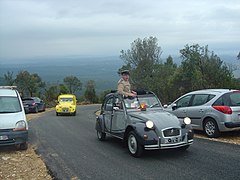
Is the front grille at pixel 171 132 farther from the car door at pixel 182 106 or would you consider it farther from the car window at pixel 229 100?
the car door at pixel 182 106

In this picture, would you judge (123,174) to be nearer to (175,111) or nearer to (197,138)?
(197,138)

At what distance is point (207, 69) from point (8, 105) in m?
15.2

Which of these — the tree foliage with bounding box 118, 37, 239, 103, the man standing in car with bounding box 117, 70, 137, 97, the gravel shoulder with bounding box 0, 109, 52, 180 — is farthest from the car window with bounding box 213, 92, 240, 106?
the tree foliage with bounding box 118, 37, 239, 103

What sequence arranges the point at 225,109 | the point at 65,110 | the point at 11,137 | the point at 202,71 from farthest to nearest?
the point at 65,110 < the point at 202,71 < the point at 225,109 < the point at 11,137

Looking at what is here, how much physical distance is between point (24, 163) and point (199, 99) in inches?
250

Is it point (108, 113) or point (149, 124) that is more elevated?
point (108, 113)

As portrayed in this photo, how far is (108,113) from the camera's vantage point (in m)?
10.5

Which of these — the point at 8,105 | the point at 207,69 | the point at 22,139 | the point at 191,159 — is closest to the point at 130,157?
the point at 191,159

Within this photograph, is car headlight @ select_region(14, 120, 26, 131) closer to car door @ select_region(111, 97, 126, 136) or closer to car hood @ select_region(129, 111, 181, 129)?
car door @ select_region(111, 97, 126, 136)

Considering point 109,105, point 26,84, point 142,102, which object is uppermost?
point 26,84

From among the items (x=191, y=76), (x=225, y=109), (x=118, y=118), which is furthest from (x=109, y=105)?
(x=191, y=76)

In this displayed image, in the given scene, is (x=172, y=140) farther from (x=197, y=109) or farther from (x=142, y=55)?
(x=142, y=55)

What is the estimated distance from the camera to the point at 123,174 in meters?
6.96

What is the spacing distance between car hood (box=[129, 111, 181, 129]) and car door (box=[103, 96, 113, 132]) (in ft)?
4.13
